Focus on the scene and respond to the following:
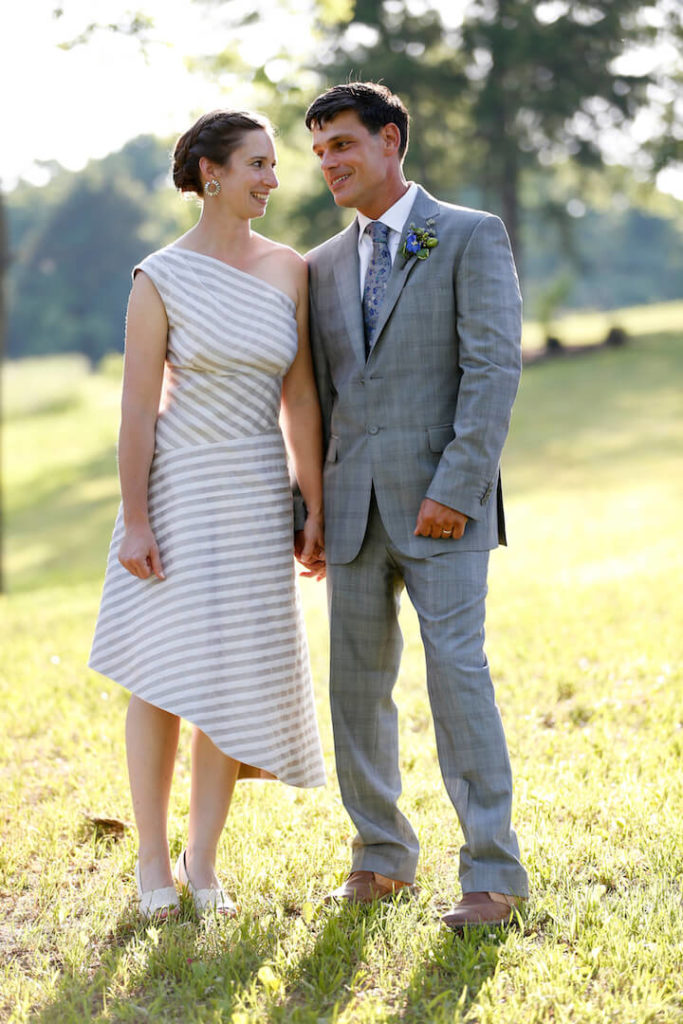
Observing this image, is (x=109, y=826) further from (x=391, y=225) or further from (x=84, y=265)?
(x=84, y=265)

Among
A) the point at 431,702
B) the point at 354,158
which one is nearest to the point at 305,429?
the point at 354,158

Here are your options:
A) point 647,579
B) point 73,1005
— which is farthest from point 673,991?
point 647,579

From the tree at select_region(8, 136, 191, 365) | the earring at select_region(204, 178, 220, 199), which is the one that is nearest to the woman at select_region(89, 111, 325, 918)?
the earring at select_region(204, 178, 220, 199)

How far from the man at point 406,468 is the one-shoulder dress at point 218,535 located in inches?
7.4

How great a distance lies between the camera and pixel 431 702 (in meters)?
3.46

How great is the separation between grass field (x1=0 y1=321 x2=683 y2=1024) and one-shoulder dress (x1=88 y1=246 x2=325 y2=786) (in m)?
0.57

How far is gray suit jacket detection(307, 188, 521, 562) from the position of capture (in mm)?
3340

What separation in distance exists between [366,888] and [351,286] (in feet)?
6.14

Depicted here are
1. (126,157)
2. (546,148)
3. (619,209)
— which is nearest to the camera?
(546,148)

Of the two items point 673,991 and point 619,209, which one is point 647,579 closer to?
point 673,991

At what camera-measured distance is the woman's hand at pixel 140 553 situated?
3.52 metres

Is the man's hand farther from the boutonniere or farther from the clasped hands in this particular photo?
the boutonniere

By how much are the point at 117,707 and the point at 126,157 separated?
82864mm

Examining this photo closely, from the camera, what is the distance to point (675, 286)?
66.9 meters
